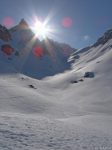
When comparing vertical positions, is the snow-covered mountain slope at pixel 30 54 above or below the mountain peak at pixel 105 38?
below

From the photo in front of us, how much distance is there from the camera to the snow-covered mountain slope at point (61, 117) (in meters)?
18.2

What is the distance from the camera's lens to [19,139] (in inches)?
695

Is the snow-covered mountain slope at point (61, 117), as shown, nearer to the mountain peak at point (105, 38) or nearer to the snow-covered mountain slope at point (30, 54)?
the snow-covered mountain slope at point (30, 54)

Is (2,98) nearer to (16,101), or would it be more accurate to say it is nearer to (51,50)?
(16,101)

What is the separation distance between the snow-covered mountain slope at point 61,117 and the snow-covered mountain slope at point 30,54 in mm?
32340

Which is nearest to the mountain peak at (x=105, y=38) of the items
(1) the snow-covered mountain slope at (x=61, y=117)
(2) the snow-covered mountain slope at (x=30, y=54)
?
(2) the snow-covered mountain slope at (x=30, y=54)

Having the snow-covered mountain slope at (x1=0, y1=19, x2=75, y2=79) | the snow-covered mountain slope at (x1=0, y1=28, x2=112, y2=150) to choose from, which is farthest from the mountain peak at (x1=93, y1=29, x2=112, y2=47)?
the snow-covered mountain slope at (x1=0, y1=28, x2=112, y2=150)

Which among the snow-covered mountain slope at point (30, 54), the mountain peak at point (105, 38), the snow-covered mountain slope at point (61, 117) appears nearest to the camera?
the snow-covered mountain slope at point (61, 117)

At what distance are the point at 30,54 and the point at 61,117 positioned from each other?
10819cm

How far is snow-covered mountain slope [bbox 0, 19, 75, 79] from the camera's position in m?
127

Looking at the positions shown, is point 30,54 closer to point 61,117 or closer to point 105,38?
point 105,38

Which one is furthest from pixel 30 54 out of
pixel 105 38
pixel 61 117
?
pixel 61 117

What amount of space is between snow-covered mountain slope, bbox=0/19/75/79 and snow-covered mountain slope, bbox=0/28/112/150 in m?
32.3

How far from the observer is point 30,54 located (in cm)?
14562
